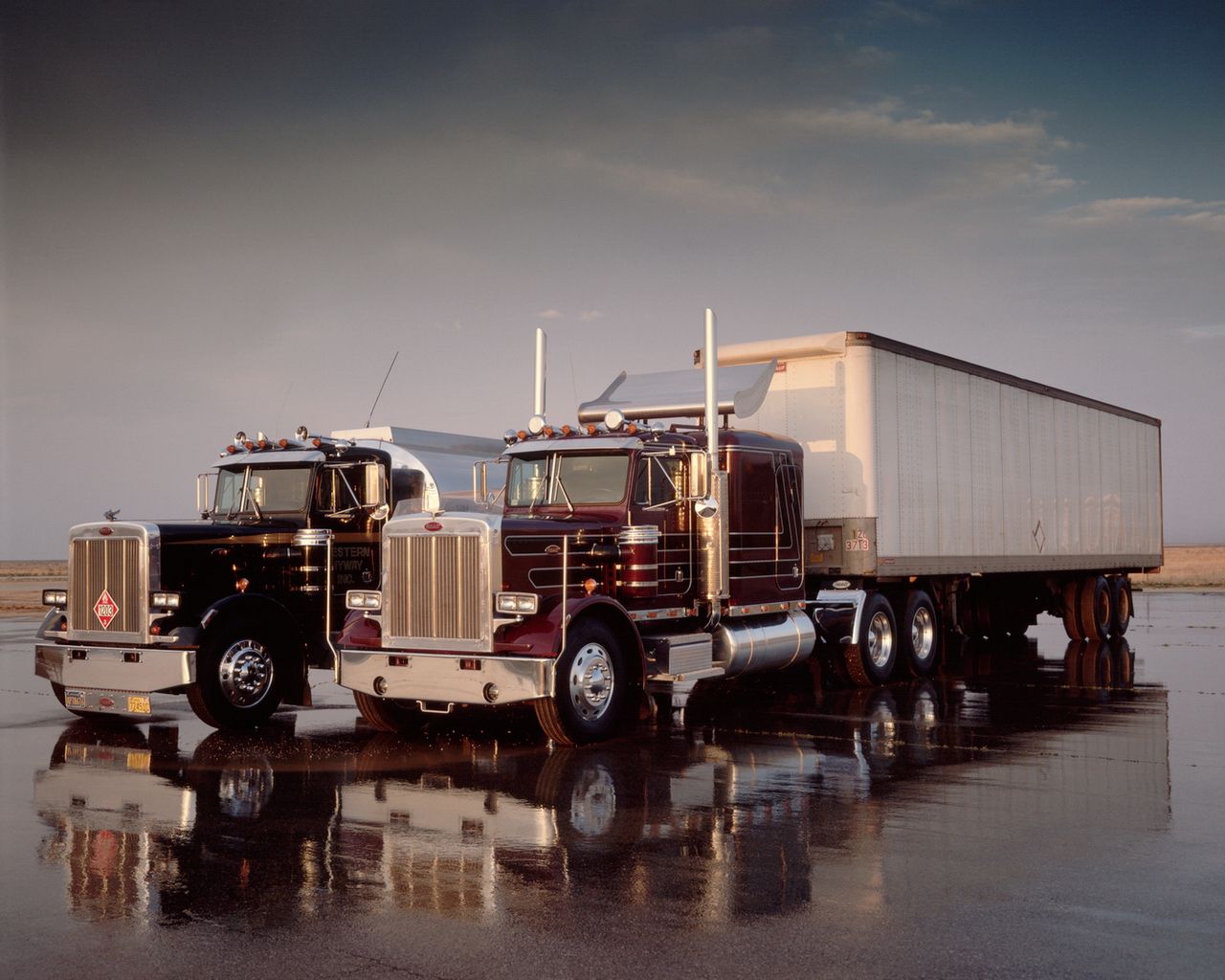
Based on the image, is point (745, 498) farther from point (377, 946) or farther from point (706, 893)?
point (377, 946)

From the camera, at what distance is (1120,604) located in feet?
82.5

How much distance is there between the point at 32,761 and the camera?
35.9 ft

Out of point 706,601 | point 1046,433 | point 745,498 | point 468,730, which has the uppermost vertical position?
point 1046,433

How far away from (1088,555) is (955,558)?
20.2ft

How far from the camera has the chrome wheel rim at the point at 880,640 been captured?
16.5 metres

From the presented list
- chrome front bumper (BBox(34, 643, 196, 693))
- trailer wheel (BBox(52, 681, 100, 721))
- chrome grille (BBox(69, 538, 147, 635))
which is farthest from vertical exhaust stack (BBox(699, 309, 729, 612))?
trailer wheel (BBox(52, 681, 100, 721))

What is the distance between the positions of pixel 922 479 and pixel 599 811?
9677 millimetres

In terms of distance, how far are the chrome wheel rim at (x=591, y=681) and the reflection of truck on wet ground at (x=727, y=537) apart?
0.09 ft

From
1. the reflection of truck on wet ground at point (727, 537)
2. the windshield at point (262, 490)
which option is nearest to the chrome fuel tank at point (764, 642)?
the reflection of truck on wet ground at point (727, 537)

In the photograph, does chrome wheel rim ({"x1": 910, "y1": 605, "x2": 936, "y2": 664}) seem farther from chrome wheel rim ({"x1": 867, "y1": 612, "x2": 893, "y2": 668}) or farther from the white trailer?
chrome wheel rim ({"x1": 867, "y1": 612, "x2": 893, "y2": 668})

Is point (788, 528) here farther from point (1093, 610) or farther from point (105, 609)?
point (1093, 610)

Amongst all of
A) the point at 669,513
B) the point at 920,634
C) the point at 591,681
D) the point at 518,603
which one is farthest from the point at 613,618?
the point at 920,634

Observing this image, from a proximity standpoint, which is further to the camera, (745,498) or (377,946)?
(745,498)

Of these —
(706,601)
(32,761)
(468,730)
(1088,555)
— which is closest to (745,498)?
(706,601)
